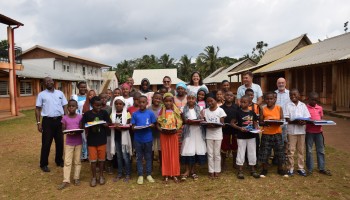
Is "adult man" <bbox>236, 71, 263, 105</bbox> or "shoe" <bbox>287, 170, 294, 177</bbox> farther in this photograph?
"adult man" <bbox>236, 71, 263, 105</bbox>

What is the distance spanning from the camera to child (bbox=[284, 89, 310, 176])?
4.75 metres

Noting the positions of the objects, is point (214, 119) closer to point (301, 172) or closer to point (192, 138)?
point (192, 138)

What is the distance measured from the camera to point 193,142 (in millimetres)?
4773

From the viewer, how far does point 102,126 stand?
466 cm

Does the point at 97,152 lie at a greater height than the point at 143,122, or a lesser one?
lesser

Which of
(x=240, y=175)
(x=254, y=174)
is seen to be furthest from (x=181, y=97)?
(x=254, y=174)

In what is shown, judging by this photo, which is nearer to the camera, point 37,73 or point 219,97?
point 219,97

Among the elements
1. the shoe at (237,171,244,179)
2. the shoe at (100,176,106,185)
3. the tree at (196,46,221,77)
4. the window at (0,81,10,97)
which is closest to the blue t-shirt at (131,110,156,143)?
the shoe at (100,176,106,185)

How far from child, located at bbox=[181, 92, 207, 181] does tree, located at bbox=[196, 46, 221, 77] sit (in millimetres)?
46178

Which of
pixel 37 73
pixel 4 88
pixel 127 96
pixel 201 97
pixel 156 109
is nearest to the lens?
pixel 156 109

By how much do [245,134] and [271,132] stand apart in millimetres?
441

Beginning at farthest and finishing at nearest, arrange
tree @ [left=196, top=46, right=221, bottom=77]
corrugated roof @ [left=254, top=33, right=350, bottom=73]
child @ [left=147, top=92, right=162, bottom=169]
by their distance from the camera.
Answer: tree @ [left=196, top=46, right=221, bottom=77], corrugated roof @ [left=254, top=33, right=350, bottom=73], child @ [left=147, top=92, right=162, bottom=169]

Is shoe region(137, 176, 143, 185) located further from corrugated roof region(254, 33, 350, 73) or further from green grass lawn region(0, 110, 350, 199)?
corrugated roof region(254, 33, 350, 73)

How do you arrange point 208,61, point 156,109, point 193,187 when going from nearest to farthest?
1. point 193,187
2. point 156,109
3. point 208,61
